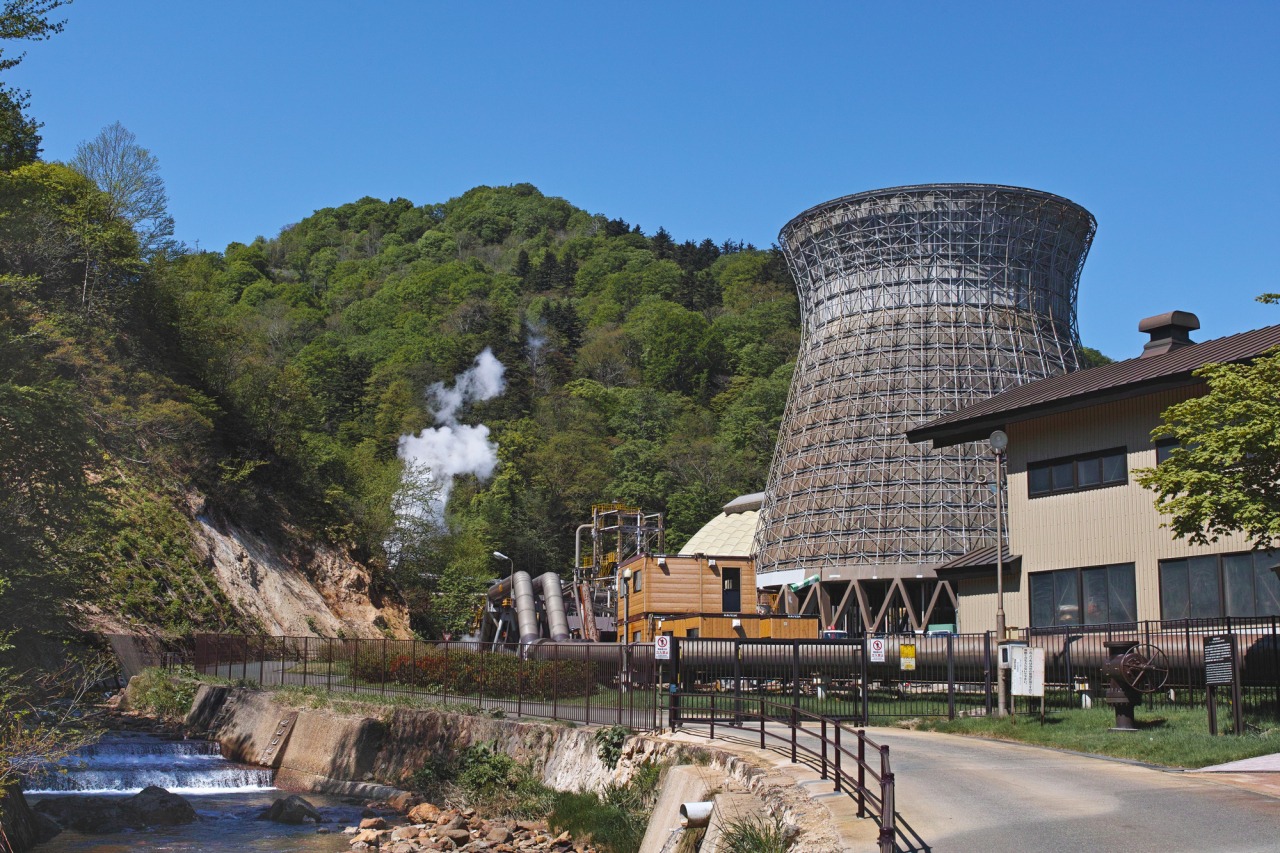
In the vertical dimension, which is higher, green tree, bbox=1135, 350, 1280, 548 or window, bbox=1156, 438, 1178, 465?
window, bbox=1156, 438, 1178, 465

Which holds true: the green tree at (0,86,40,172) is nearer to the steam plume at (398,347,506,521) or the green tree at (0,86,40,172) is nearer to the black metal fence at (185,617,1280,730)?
the black metal fence at (185,617,1280,730)

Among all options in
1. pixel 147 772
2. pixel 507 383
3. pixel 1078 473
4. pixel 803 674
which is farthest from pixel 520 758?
pixel 507 383

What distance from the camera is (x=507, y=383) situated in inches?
5094

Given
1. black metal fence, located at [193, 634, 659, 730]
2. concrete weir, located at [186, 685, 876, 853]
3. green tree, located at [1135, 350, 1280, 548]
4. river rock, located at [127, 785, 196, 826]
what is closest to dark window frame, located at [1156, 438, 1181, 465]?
green tree, located at [1135, 350, 1280, 548]

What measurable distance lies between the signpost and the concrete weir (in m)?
7.39

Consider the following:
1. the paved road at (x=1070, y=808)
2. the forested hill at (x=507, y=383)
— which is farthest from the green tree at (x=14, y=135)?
the paved road at (x=1070, y=808)

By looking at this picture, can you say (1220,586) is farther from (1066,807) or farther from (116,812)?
(116,812)

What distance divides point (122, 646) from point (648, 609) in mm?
19001

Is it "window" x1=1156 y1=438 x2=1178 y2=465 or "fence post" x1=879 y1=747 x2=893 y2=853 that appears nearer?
"fence post" x1=879 y1=747 x2=893 y2=853

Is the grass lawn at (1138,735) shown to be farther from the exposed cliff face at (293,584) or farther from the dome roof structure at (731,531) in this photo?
the dome roof structure at (731,531)

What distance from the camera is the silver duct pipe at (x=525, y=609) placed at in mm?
53000

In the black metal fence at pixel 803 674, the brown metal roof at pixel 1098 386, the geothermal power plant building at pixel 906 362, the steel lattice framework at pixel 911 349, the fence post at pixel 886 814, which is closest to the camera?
the fence post at pixel 886 814

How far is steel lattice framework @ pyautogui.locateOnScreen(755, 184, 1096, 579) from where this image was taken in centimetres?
6888

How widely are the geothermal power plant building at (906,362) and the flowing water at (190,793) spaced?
41.9 metres
